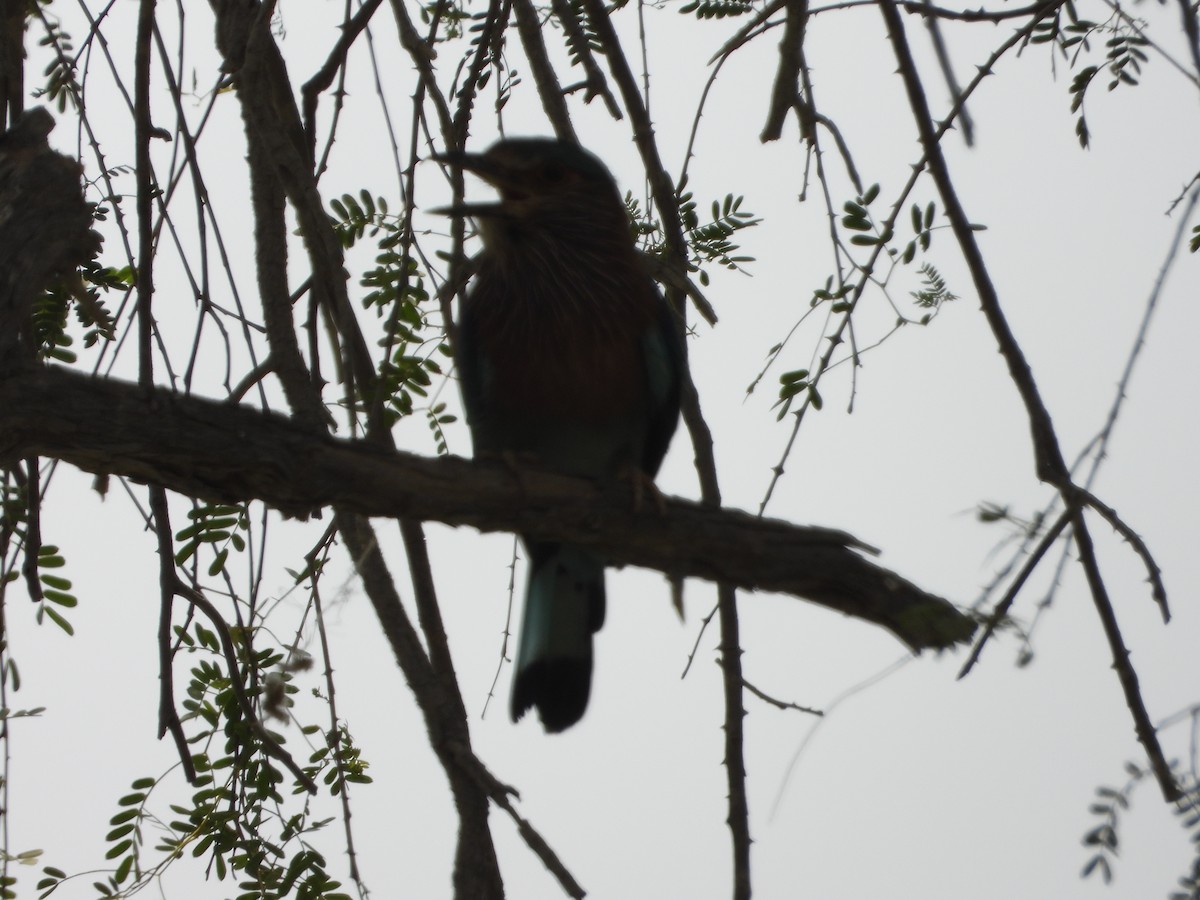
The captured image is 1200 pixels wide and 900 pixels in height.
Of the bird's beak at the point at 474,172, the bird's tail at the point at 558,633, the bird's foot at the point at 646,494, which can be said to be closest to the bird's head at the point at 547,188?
the bird's beak at the point at 474,172

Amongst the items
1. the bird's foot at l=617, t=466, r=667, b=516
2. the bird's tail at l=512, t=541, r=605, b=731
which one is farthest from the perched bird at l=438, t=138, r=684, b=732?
the bird's foot at l=617, t=466, r=667, b=516

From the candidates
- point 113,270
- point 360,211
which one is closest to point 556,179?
point 360,211

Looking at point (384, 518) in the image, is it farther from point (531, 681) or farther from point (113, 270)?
point (113, 270)

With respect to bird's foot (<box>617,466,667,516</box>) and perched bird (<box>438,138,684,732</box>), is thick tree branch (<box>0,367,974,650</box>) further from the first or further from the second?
perched bird (<box>438,138,684,732</box>)

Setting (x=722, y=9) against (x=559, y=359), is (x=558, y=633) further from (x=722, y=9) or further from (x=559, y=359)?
(x=722, y=9)

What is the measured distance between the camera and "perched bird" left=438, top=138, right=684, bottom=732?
3494 mm

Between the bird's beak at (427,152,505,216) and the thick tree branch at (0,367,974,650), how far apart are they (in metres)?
0.93

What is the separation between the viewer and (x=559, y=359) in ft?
11.5

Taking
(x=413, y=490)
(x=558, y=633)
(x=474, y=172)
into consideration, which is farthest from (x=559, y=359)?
(x=413, y=490)

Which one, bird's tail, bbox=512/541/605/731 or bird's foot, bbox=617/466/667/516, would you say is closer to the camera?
bird's foot, bbox=617/466/667/516

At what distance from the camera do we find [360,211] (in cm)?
349

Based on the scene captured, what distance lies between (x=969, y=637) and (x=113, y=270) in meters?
2.34

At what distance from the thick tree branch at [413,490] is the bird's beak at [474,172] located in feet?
3.05

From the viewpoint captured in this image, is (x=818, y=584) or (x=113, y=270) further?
(x=113, y=270)
